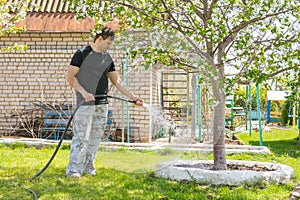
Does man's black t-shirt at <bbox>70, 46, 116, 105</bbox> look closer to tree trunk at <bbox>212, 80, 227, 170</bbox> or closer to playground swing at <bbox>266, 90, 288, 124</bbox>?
tree trunk at <bbox>212, 80, 227, 170</bbox>

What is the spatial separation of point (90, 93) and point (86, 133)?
518 millimetres

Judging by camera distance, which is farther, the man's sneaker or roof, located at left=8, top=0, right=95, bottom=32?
roof, located at left=8, top=0, right=95, bottom=32

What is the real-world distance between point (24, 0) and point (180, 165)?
5.57m

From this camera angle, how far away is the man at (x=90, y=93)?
407 centimetres

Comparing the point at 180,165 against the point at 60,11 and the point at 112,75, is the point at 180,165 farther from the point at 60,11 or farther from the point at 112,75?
the point at 60,11

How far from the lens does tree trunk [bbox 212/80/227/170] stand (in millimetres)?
4223

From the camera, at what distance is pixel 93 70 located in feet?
13.0

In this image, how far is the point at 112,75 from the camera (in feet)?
14.4

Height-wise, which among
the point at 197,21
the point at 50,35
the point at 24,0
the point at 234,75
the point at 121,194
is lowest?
the point at 121,194

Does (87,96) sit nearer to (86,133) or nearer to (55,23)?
(86,133)

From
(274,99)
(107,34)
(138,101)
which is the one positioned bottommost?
(138,101)

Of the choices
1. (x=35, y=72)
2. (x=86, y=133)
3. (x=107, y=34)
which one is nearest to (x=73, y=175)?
(x=86, y=133)

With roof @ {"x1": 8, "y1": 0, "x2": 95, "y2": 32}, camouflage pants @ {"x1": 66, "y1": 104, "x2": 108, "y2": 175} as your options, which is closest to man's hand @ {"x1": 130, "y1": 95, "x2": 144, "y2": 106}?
camouflage pants @ {"x1": 66, "y1": 104, "x2": 108, "y2": 175}

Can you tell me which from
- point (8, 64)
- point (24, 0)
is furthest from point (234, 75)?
point (8, 64)
